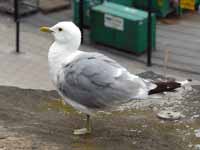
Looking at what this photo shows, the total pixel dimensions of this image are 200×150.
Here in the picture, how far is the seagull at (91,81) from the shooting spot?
6.15 metres

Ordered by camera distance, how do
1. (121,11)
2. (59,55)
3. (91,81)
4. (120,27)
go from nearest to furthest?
(91,81) → (59,55) → (120,27) → (121,11)

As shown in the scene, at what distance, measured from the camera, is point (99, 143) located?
6.23 meters

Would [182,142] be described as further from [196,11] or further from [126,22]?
[196,11]

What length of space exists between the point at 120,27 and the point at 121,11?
0.47m

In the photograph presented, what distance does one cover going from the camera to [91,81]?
6152mm

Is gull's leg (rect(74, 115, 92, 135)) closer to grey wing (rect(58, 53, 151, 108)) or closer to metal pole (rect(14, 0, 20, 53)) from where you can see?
grey wing (rect(58, 53, 151, 108))

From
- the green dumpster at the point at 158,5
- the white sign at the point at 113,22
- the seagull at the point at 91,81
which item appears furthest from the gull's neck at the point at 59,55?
the green dumpster at the point at 158,5

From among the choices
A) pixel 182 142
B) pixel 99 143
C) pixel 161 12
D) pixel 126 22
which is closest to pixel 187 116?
pixel 182 142

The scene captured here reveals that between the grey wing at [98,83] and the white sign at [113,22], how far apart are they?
27.8 feet

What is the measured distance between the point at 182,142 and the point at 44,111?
2.23 metres

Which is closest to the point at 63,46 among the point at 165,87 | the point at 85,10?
the point at 165,87

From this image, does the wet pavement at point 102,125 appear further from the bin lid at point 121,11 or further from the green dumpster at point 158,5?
the green dumpster at point 158,5

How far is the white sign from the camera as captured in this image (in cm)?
1468

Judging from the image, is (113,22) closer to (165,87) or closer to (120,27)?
(120,27)
